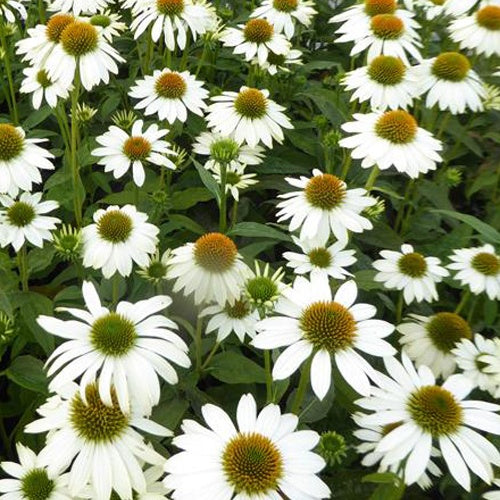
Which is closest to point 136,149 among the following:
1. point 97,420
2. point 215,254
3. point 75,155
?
point 75,155

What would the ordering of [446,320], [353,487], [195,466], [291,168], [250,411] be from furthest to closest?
[291,168]
[446,320]
[353,487]
[250,411]
[195,466]

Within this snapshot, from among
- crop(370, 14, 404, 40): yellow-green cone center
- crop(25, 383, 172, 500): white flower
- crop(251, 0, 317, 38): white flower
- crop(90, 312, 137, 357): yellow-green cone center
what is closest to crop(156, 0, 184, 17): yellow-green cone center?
crop(251, 0, 317, 38): white flower

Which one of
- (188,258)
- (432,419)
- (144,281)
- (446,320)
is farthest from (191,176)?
(432,419)

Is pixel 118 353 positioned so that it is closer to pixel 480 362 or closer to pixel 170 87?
pixel 480 362

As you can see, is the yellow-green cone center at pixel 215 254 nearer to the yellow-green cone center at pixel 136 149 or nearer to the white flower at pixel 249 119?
the yellow-green cone center at pixel 136 149

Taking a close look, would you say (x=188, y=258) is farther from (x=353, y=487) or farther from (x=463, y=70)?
(x=463, y=70)

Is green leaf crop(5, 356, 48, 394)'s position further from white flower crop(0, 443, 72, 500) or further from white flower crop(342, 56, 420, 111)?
white flower crop(342, 56, 420, 111)
